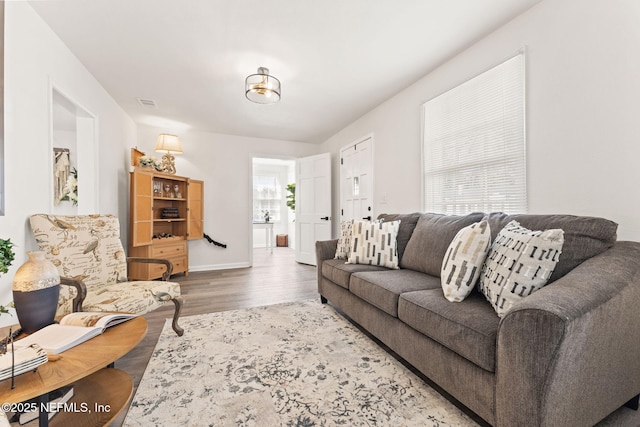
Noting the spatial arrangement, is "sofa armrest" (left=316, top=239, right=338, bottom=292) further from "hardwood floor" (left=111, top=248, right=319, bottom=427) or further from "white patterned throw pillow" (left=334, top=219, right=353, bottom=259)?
"hardwood floor" (left=111, top=248, right=319, bottom=427)

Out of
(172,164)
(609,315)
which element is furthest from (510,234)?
(172,164)

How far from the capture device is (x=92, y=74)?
2.88m

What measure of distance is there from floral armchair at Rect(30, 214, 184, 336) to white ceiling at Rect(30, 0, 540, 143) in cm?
157

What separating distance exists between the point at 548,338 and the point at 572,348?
0.42ft

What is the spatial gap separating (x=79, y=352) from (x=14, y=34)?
2185 mm

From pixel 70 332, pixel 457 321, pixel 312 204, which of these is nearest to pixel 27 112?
pixel 70 332

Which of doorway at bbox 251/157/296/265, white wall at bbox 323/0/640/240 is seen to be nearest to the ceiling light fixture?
white wall at bbox 323/0/640/240

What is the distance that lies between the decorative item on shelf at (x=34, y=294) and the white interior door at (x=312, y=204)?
3.94 metres

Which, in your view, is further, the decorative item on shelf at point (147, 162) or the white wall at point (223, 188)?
the white wall at point (223, 188)

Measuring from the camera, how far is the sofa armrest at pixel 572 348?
97 centimetres

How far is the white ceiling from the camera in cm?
196

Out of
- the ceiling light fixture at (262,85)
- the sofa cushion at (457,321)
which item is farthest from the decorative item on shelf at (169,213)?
the sofa cushion at (457,321)

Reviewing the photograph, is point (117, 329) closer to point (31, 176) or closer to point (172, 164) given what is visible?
point (31, 176)

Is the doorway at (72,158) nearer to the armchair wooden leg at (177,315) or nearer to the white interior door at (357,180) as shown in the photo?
the armchair wooden leg at (177,315)
